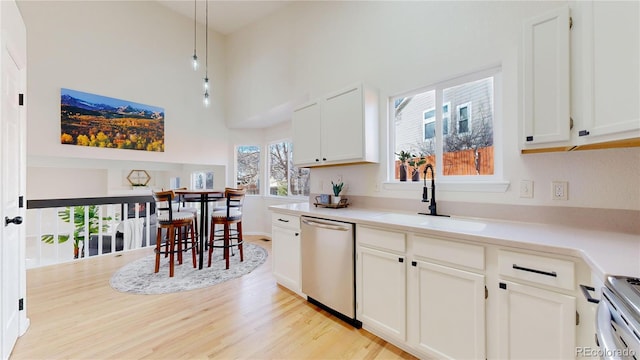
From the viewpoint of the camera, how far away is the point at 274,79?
398 cm

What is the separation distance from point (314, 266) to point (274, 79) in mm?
3037

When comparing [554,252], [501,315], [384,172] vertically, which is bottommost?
[501,315]

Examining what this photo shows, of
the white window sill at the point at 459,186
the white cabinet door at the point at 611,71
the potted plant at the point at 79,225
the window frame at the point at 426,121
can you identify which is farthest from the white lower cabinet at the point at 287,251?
the potted plant at the point at 79,225

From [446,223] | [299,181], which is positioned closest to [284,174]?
[299,181]

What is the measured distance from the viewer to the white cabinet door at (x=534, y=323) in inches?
43.8

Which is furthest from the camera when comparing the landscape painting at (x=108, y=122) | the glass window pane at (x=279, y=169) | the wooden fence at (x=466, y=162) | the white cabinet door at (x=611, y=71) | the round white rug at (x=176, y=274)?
the glass window pane at (x=279, y=169)

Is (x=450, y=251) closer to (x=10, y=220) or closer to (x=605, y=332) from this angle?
(x=605, y=332)

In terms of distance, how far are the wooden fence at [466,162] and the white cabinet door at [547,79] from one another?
17.8 inches

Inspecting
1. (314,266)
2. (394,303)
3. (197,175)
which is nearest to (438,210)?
(394,303)

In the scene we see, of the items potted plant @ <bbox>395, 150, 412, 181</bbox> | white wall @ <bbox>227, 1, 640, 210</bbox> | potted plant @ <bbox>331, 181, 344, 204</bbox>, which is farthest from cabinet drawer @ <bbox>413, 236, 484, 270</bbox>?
potted plant @ <bbox>331, 181, 344, 204</bbox>

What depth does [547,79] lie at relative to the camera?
1388 mm

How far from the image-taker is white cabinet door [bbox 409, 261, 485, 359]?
1364mm

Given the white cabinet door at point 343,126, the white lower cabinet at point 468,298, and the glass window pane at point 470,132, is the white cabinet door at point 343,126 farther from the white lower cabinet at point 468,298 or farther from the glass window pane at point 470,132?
the white lower cabinet at point 468,298

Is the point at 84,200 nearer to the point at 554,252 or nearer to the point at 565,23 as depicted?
the point at 554,252
